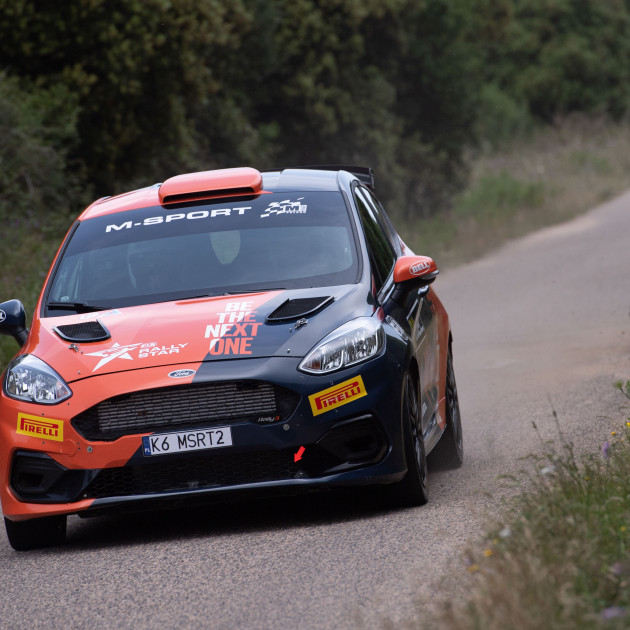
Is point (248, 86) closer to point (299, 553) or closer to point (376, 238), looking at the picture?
point (376, 238)

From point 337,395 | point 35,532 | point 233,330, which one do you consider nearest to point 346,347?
point 337,395

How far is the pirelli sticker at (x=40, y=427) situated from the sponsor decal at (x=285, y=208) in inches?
76.3

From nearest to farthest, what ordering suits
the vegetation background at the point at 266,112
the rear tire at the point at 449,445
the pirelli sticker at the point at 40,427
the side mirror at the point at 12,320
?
1. the pirelli sticker at the point at 40,427
2. the side mirror at the point at 12,320
3. the rear tire at the point at 449,445
4. the vegetation background at the point at 266,112

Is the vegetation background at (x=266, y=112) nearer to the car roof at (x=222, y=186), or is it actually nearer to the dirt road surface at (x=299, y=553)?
the car roof at (x=222, y=186)

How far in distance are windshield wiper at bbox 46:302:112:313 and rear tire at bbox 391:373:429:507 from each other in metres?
1.63

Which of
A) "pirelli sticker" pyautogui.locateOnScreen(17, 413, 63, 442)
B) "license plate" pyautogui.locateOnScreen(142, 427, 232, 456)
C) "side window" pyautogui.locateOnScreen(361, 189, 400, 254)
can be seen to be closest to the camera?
"license plate" pyautogui.locateOnScreen(142, 427, 232, 456)

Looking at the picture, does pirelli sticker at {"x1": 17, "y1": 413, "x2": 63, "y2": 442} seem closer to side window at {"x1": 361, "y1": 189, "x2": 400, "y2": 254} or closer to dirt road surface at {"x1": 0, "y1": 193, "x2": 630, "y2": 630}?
dirt road surface at {"x1": 0, "y1": 193, "x2": 630, "y2": 630}

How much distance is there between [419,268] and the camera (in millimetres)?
7359

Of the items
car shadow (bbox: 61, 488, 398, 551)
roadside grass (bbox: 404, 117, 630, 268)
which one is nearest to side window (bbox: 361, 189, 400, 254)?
car shadow (bbox: 61, 488, 398, 551)

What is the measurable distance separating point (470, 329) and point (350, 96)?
1452 centimetres

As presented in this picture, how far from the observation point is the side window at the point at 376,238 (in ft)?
24.7

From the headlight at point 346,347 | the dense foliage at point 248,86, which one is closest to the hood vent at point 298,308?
the headlight at point 346,347

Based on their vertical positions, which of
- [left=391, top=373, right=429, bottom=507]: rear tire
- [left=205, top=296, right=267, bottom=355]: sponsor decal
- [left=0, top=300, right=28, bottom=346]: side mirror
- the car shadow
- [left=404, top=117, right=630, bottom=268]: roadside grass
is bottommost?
[left=404, top=117, right=630, bottom=268]: roadside grass

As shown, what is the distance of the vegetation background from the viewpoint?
1900 centimetres
